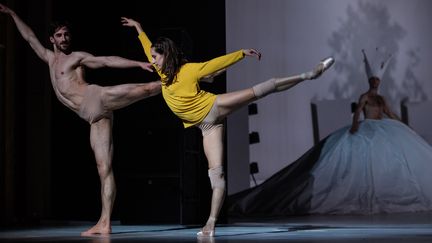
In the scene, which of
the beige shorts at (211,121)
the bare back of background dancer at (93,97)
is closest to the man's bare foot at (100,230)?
the bare back of background dancer at (93,97)

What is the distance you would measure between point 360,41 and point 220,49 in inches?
152

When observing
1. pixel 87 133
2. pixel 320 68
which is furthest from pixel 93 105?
pixel 87 133

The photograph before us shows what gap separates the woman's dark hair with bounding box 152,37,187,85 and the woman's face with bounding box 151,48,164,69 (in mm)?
17

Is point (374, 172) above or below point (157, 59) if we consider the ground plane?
below

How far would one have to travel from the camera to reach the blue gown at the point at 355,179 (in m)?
6.98

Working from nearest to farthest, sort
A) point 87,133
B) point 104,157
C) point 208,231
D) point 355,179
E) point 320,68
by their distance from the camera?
1. point 208,231
2. point 320,68
3. point 104,157
4. point 87,133
5. point 355,179

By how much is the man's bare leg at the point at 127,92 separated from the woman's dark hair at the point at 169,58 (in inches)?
8.1

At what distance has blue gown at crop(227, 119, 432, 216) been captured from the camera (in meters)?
6.98

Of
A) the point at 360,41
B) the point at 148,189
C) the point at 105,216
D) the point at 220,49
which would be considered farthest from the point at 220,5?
the point at 360,41

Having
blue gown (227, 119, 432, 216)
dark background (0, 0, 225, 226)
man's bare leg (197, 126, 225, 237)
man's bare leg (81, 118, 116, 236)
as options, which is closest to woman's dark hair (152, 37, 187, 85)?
man's bare leg (197, 126, 225, 237)

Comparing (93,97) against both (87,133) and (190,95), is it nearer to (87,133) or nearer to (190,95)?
(190,95)

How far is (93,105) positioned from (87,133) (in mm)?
1581

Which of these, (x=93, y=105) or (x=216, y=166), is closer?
(x=216, y=166)

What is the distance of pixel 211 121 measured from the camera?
13.0ft
